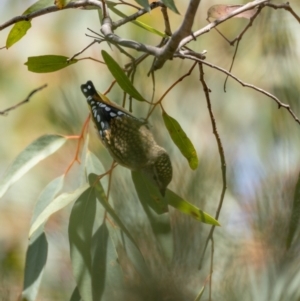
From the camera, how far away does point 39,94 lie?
1374 mm

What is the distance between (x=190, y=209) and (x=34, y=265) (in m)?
0.26

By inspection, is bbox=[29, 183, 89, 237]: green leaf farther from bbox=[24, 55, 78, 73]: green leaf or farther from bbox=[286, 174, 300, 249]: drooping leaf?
bbox=[286, 174, 300, 249]: drooping leaf

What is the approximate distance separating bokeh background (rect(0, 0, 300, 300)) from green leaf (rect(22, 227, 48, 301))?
0.38 ft

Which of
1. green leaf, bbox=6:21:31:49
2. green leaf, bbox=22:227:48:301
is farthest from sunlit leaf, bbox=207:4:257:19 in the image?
green leaf, bbox=22:227:48:301

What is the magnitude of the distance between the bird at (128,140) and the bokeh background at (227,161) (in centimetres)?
8

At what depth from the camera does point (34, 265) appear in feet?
2.55

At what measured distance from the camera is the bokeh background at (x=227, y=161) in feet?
2.30

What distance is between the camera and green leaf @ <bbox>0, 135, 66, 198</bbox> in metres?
0.78

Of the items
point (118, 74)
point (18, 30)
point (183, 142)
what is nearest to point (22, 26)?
point (18, 30)

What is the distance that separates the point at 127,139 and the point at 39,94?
643 millimetres

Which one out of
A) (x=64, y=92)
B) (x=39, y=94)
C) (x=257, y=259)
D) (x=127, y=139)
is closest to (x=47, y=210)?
(x=127, y=139)

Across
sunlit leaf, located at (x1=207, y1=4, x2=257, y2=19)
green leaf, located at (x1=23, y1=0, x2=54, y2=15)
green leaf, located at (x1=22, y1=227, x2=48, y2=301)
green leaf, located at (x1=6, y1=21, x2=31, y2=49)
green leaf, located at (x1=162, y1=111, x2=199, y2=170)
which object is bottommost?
green leaf, located at (x1=22, y1=227, x2=48, y2=301)

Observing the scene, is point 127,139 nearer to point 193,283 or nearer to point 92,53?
point 193,283

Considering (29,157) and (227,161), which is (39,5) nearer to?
(29,157)
